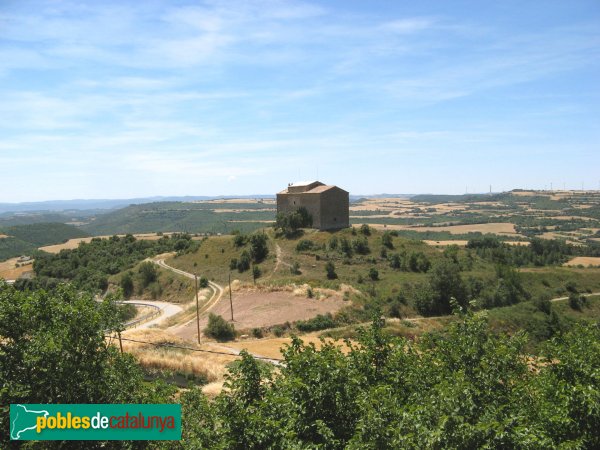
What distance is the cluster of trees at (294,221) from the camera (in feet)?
233

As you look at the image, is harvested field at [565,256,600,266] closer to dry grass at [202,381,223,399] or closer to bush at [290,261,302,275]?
bush at [290,261,302,275]

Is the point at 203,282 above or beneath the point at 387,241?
beneath

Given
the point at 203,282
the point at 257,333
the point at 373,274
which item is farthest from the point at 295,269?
the point at 257,333

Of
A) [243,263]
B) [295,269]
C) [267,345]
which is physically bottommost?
[267,345]

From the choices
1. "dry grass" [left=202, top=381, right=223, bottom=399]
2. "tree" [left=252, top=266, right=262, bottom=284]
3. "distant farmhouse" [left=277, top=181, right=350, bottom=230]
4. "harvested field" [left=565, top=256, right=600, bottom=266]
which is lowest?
"harvested field" [left=565, top=256, right=600, bottom=266]

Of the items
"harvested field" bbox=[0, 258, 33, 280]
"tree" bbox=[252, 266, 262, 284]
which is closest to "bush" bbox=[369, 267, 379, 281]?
"tree" bbox=[252, 266, 262, 284]

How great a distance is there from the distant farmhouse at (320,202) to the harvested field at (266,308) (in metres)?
22.5

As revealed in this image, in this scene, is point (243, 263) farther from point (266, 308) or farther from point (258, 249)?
point (266, 308)

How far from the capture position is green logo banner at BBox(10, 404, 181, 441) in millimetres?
10406

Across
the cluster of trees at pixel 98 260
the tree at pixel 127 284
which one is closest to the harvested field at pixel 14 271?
the cluster of trees at pixel 98 260

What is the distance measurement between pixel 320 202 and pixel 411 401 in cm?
5969

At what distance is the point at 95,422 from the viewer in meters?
10.8

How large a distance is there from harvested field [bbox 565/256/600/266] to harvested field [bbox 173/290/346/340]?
60.1m

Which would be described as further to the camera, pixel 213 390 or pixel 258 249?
pixel 258 249
